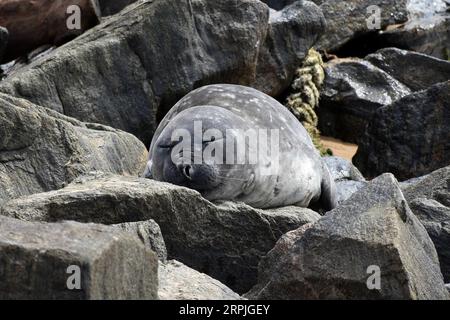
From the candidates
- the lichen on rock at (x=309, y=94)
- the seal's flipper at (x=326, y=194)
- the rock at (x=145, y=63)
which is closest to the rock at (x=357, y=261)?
the seal's flipper at (x=326, y=194)

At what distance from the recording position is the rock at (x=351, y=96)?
13.1 meters

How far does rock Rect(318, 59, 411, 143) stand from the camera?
1314cm

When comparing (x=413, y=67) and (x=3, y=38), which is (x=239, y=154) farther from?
(x=413, y=67)

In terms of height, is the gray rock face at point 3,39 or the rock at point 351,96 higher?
the gray rock face at point 3,39

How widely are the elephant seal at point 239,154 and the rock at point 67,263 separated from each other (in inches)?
84.2

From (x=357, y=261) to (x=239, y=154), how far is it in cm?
196

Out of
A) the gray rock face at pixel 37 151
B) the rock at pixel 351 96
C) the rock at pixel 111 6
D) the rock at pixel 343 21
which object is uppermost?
the gray rock face at pixel 37 151

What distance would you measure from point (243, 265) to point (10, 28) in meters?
5.47

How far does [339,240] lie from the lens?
4.29 meters

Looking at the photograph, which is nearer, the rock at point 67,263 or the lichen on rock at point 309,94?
the rock at point 67,263

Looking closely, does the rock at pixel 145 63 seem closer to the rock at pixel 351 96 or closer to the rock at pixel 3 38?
the rock at pixel 3 38
